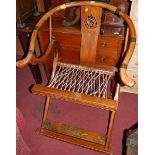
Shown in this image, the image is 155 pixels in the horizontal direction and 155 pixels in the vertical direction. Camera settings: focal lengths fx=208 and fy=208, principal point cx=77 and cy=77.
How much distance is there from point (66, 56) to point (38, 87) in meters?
0.60

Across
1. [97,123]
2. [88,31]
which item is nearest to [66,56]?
[88,31]

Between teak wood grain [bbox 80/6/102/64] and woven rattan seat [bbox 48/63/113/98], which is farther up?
teak wood grain [bbox 80/6/102/64]

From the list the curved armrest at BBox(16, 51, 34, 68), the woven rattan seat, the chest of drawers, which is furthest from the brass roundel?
the curved armrest at BBox(16, 51, 34, 68)

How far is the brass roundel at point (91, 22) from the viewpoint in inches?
69.2

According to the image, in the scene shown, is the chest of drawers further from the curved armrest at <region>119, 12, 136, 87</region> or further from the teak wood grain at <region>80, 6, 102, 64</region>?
the curved armrest at <region>119, 12, 136, 87</region>

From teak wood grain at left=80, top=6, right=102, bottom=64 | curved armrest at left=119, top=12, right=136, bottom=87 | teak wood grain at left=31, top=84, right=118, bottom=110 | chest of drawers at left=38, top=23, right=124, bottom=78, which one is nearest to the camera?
curved armrest at left=119, top=12, right=136, bottom=87

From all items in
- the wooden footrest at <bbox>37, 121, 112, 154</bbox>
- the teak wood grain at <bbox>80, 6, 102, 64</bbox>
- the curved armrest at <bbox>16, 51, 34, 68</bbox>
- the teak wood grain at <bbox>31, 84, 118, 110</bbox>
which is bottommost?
the wooden footrest at <bbox>37, 121, 112, 154</bbox>

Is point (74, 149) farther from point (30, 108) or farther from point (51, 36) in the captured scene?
point (51, 36)

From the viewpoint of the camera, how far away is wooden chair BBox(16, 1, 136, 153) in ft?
5.35

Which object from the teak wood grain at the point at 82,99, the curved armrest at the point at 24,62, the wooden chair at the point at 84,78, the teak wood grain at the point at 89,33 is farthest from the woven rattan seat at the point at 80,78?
the curved armrest at the point at 24,62

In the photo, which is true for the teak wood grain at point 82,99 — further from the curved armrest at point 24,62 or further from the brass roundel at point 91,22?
the brass roundel at point 91,22

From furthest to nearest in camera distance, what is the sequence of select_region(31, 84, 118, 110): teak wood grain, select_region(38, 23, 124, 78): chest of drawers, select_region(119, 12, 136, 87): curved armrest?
select_region(38, 23, 124, 78): chest of drawers
select_region(31, 84, 118, 110): teak wood grain
select_region(119, 12, 136, 87): curved armrest
